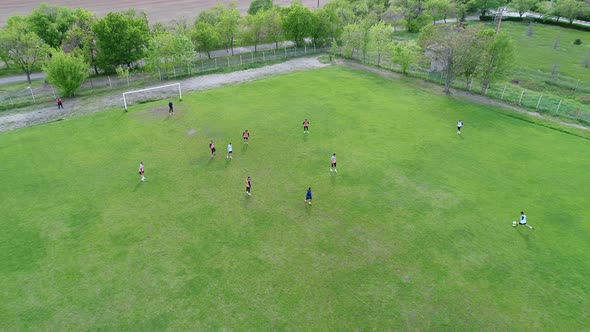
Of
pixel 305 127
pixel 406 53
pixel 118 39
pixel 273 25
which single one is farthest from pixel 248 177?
pixel 273 25

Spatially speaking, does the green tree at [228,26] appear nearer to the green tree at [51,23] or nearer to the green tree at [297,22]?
the green tree at [297,22]

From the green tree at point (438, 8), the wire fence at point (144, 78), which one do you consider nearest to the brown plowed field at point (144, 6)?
the green tree at point (438, 8)

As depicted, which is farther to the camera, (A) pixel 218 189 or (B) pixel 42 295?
(A) pixel 218 189

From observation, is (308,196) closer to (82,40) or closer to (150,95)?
(150,95)

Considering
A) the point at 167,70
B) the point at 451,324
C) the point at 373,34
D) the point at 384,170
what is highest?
the point at 373,34

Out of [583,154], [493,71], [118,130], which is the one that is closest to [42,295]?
[118,130]

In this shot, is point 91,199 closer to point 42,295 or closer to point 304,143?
point 42,295
